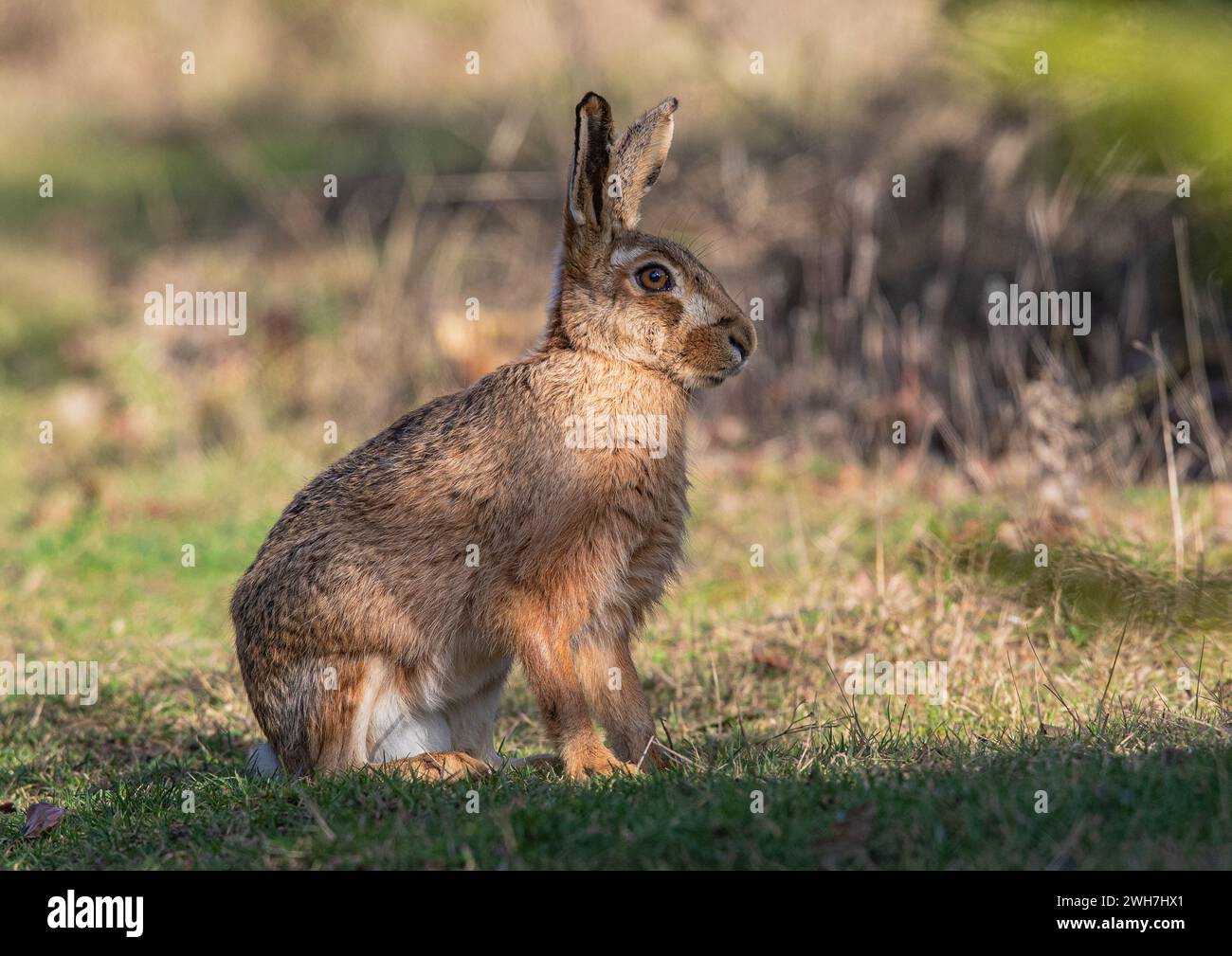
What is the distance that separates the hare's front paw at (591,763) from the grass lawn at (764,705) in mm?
159

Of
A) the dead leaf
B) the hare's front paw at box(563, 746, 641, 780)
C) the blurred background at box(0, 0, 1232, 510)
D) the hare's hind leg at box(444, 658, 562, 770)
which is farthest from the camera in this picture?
the blurred background at box(0, 0, 1232, 510)

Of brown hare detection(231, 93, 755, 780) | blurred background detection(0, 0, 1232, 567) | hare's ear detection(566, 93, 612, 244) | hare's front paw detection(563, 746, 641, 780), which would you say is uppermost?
blurred background detection(0, 0, 1232, 567)

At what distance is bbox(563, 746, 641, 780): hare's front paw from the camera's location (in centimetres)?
469

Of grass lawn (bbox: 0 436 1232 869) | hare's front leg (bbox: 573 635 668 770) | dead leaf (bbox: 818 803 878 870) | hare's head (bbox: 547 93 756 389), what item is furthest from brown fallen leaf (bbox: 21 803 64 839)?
dead leaf (bbox: 818 803 878 870)

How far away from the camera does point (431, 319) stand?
36.6 ft

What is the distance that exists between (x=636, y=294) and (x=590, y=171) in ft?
1.35

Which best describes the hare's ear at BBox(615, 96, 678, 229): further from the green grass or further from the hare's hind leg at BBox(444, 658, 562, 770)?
the green grass

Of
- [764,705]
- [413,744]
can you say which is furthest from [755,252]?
[413,744]

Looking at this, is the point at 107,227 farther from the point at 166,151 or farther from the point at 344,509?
the point at 344,509

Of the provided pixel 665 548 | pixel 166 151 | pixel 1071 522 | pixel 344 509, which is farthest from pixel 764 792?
pixel 166 151

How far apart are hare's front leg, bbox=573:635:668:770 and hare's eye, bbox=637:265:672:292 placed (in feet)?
3.69

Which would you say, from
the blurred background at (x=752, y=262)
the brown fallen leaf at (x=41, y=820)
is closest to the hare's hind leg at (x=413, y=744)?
the brown fallen leaf at (x=41, y=820)

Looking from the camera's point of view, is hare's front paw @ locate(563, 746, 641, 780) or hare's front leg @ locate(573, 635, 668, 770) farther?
hare's front leg @ locate(573, 635, 668, 770)

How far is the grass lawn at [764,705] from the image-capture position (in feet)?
12.7
